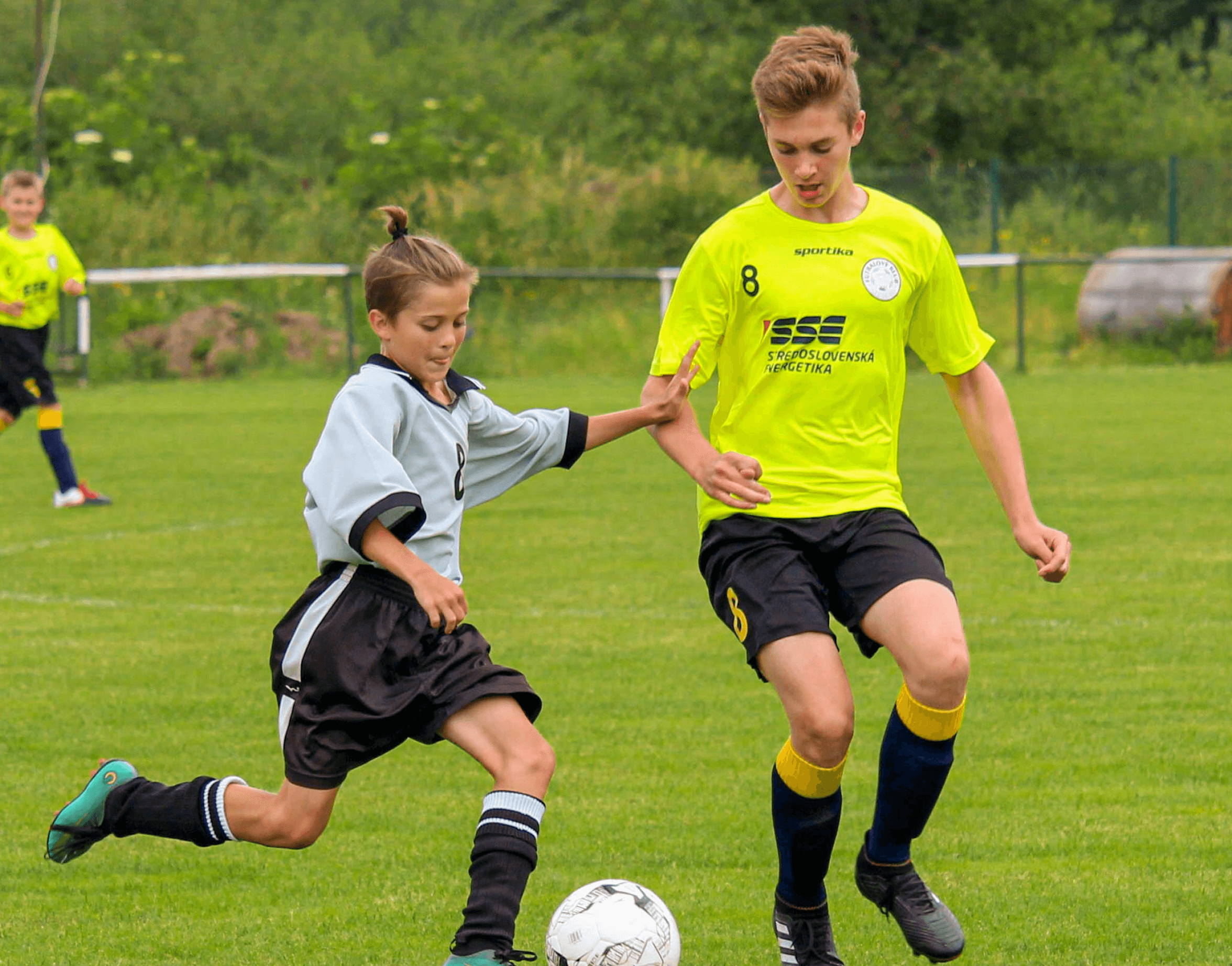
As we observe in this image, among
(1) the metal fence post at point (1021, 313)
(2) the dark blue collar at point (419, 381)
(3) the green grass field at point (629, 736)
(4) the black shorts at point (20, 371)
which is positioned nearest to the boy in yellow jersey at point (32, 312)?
(4) the black shorts at point (20, 371)

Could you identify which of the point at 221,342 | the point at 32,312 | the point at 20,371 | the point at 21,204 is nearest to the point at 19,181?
the point at 21,204

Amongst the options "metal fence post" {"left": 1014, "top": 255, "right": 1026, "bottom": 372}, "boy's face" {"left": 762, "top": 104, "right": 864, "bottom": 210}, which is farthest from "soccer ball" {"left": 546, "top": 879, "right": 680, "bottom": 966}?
"metal fence post" {"left": 1014, "top": 255, "right": 1026, "bottom": 372}

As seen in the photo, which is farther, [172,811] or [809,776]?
[172,811]

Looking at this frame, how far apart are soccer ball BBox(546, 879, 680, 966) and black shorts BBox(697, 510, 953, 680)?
0.61 meters

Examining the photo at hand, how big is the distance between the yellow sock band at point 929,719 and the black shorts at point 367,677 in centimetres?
83

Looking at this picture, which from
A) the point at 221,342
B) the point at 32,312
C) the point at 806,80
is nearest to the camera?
the point at 806,80

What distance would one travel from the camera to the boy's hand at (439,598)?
148 inches

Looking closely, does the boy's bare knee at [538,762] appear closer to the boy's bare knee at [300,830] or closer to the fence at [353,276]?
the boy's bare knee at [300,830]

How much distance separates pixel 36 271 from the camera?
1280 centimetres

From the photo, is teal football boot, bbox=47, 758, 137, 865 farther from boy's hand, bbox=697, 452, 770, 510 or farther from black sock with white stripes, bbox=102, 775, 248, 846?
boy's hand, bbox=697, 452, 770, 510

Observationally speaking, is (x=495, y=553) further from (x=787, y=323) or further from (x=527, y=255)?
(x=527, y=255)

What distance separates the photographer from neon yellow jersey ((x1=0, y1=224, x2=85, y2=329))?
41.7ft

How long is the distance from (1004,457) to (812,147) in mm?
874

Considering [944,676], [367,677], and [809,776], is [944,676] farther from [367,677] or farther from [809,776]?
[367,677]
